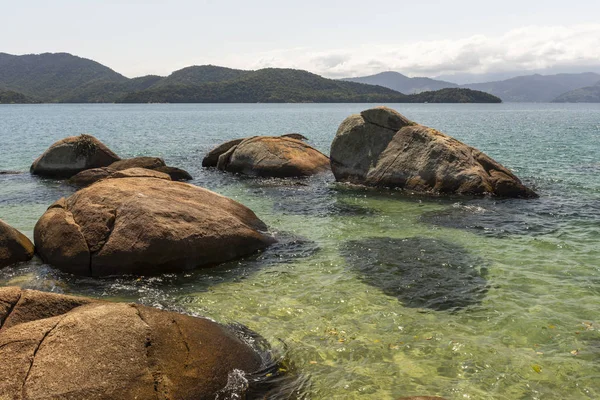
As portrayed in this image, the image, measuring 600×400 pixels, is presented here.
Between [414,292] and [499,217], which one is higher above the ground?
[499,217]

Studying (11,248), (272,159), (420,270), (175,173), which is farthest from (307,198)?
(11,248)

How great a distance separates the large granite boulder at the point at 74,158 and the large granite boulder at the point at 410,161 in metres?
15.0

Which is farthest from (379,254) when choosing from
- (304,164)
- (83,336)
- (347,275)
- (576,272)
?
(304,164)

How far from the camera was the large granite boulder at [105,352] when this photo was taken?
582 cm

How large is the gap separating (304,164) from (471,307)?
64.6ft

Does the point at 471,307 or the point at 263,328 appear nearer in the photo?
the point at 263,328

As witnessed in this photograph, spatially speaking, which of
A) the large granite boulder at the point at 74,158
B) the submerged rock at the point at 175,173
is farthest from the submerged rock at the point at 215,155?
the large granite boulder at the point at 74,158

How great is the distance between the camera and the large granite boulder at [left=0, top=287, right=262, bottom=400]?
5.82 metres

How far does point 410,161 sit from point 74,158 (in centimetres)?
2102

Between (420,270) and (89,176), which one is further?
(89,176)

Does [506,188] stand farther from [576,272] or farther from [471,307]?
[471,307]

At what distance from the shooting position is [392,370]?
25.9 ft

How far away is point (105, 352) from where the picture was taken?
6234 millimetres

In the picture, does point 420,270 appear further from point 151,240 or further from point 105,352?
point 105,352
